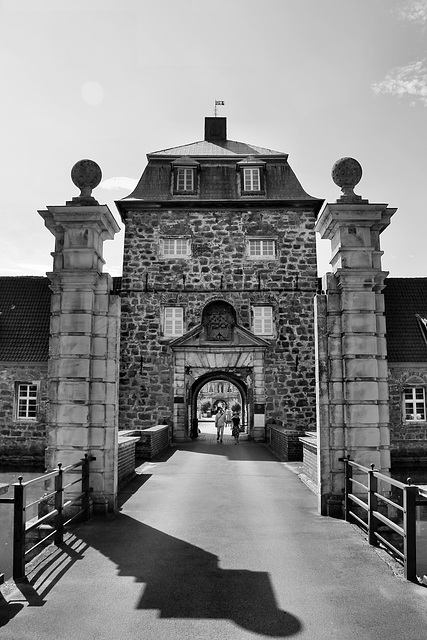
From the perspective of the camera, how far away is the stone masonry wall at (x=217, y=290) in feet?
71.2

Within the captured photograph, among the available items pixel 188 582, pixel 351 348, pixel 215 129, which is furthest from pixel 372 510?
pixel 215 129

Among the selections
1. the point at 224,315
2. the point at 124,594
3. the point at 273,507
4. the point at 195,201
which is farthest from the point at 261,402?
the point at 124,594

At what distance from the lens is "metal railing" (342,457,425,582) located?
536 cm

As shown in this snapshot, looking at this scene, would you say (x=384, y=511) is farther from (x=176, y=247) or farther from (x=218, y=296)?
(x=176, y=247)

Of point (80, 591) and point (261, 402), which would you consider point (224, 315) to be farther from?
point (80, 591)

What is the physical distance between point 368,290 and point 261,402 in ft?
45.1

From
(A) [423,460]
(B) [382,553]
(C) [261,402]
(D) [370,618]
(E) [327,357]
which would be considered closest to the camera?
(D) [370,618]

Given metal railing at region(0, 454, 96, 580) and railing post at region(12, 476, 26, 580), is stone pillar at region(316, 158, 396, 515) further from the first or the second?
railing post at region(12, 476, 26, 580)

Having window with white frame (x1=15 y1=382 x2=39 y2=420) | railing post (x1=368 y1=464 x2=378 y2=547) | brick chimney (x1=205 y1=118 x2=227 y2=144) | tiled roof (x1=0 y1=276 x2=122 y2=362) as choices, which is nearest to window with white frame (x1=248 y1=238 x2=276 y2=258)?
tiled roof (x1=0 y1=276 x2=122 y2=362)

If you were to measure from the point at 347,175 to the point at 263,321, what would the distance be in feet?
45.1

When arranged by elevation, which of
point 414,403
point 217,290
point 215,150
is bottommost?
point 414,403

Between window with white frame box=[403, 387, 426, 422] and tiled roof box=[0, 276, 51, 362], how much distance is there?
1285cm

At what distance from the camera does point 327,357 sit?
27.1ft

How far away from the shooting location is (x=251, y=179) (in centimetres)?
2298
